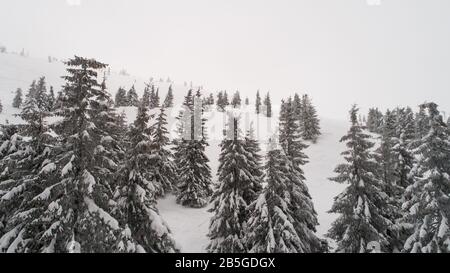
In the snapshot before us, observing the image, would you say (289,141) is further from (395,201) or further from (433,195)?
(433,195)

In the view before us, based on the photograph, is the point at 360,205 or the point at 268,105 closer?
the point at 360,205

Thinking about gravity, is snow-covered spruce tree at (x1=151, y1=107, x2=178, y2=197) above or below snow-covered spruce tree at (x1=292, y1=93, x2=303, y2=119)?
below

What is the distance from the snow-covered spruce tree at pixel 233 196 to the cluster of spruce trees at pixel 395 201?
6.33m

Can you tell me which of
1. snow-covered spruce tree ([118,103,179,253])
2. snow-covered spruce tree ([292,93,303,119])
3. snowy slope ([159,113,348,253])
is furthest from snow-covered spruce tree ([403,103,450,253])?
snow-covered spruce tree ([292,93,303,119])

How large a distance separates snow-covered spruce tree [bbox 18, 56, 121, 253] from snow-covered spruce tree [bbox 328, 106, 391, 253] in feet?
44.0

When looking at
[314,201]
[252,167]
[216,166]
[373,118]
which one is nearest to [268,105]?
[373,118]

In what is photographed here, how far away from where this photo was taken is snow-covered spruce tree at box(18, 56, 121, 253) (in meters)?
→ 13.9

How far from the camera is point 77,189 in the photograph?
46.1 feet

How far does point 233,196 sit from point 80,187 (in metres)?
12.0

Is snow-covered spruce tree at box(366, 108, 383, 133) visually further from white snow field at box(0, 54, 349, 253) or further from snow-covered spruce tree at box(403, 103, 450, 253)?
snow-covered spruce tree at box(403, 103, 450, 253)

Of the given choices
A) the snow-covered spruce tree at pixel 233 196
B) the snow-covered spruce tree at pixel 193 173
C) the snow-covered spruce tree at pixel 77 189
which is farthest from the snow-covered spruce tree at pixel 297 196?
the snow-covered spruce tree at pixel 193 173
